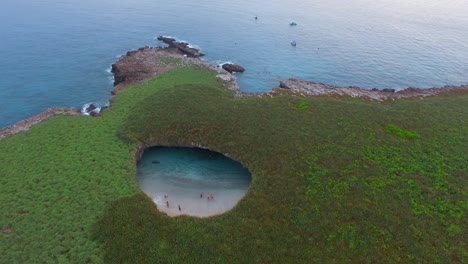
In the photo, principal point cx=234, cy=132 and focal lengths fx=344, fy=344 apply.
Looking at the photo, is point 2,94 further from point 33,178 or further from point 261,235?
point 261,235

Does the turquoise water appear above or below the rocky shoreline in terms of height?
below

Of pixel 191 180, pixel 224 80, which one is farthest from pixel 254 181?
pixel 224 80

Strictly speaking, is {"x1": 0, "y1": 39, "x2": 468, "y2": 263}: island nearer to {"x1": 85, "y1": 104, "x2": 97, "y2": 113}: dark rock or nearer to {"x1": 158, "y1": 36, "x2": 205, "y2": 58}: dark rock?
{"x1": 85, "y1": 104, "x2": 97, "y2": 113}: dark rock

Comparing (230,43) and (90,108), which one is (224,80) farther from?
(230,43)

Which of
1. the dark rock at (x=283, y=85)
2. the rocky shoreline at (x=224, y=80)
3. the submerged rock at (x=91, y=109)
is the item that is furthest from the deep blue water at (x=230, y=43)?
the rocky shoreline at (x=224, y=80)

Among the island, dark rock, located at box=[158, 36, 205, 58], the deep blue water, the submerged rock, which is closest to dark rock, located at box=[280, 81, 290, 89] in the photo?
the deep blue water
